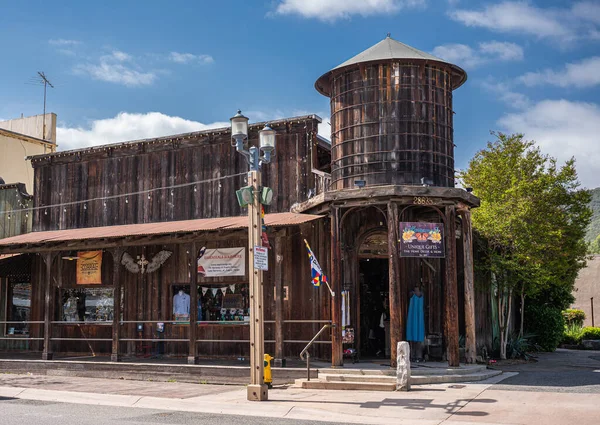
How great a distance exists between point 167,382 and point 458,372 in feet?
23.0

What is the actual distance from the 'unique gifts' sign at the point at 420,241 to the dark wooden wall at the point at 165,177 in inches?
151

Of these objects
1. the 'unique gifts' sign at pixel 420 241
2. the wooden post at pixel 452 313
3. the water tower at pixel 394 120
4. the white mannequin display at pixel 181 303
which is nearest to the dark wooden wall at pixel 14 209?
the white mannequin display at pixel 181 303

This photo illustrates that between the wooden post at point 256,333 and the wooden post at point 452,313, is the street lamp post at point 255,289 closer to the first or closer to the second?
the wooden post at point 256,333

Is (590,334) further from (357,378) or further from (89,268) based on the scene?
(89,268)

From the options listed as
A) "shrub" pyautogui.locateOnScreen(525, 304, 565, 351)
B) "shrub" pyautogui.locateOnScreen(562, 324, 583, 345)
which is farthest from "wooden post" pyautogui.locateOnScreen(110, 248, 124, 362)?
"shrub" pyautogui.locateOnScreen(562, 324, 583, 345)

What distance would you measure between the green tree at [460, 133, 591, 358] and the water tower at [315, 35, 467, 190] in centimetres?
406

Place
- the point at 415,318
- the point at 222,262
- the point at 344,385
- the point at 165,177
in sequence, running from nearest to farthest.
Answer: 1. the point at 344,385
2. the point at 415,318
3. the point at 222,262
4. the point at 165,177

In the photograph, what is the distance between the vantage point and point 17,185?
2334 cm

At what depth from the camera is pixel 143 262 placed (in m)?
20.1

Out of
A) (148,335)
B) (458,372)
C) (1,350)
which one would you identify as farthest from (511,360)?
(1,350)

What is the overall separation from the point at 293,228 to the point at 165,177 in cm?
472

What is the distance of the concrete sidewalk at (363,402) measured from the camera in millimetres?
10820

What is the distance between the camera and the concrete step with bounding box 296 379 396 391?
13836mm

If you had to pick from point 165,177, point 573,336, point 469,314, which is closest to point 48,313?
point 165,177
